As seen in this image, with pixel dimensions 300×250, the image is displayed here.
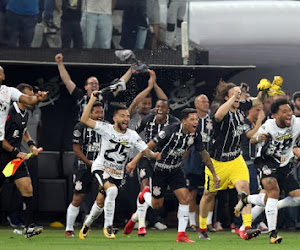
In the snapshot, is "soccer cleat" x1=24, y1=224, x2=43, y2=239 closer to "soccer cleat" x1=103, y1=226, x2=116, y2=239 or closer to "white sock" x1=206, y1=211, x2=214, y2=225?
"soccer cleat" x1=103, y1=226, x2=116, y2=239

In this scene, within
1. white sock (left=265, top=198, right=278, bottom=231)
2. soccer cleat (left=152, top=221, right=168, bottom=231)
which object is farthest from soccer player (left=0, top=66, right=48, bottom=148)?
soccer cleat (left=152, top=221, right=168, bottom=231)

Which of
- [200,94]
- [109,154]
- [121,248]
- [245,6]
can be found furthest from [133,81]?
[121,248]

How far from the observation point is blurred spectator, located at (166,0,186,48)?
715 inches

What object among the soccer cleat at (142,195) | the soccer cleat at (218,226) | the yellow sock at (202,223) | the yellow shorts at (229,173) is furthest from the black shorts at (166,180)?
the soccer cleat at (218,226)

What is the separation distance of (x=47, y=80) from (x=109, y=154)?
411 cm

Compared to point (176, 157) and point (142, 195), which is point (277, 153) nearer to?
point (176, 157)

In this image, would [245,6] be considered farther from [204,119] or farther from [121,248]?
[121,248]

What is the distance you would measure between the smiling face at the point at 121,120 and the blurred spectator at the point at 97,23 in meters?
2.91

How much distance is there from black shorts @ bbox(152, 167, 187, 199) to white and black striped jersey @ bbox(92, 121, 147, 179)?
0.61 meters

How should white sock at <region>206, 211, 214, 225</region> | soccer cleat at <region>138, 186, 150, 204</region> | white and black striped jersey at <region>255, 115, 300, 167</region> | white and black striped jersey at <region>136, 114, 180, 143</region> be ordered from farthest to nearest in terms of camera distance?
1. white sock at <region>206, 211, 214, 225</region>
2. white and black striped jersey at <region>136, 114, 180, 143</region>
3. soccer cleat at <region>138, 186, 150, 204</region>
4. white and black striped jersey at <region>255, 115, 300, 167</region>

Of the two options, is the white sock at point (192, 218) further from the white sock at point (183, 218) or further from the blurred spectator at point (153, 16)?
the blurred spectator at point (153, 16)

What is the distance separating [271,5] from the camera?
18.5m

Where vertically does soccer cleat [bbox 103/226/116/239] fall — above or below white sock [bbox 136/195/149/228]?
below

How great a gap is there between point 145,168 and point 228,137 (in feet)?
6.13
